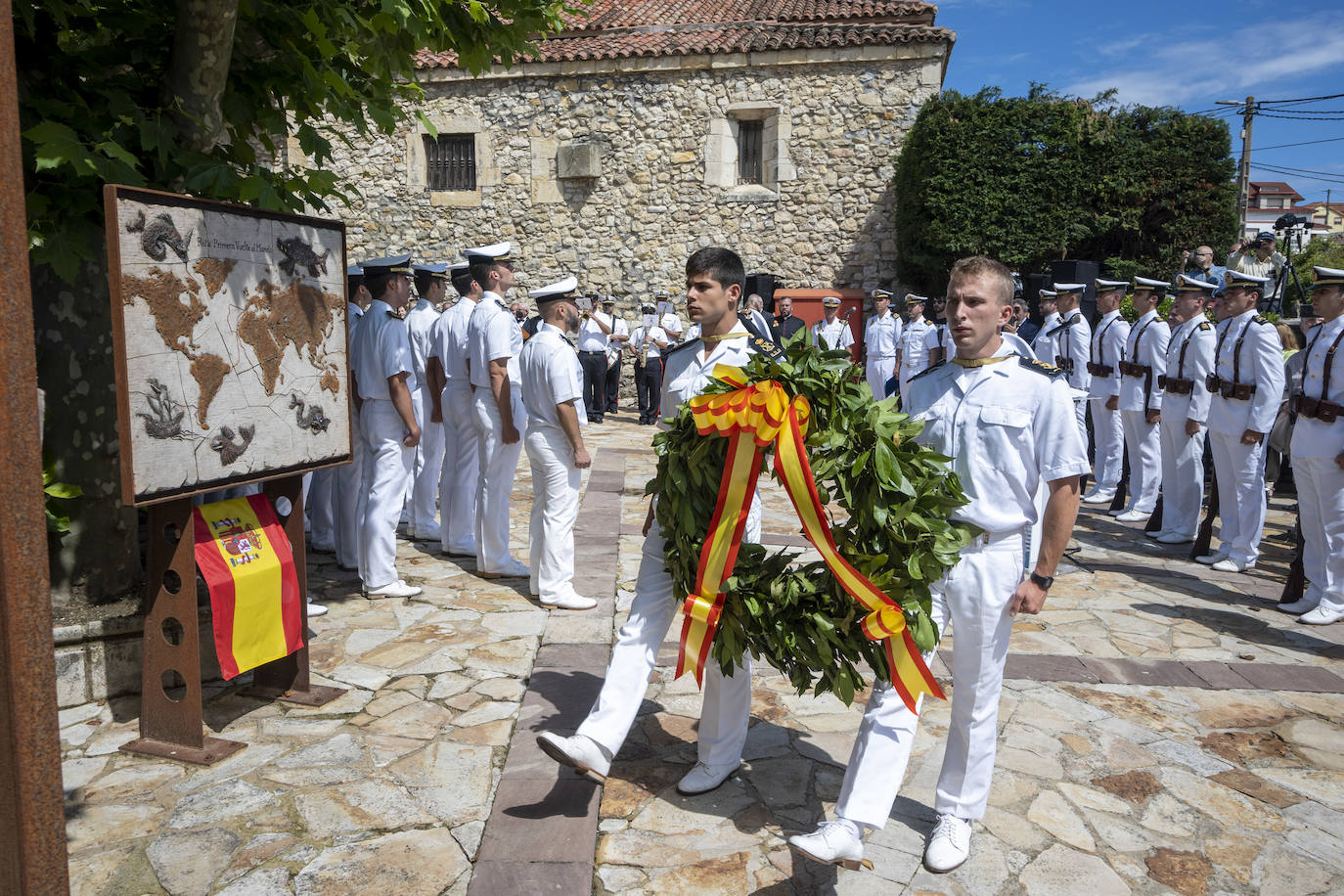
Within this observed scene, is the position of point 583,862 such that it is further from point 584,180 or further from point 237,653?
point 584,180

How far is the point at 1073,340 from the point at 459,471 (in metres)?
7.48

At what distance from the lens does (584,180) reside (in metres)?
21.0

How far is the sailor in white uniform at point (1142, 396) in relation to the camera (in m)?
9.59

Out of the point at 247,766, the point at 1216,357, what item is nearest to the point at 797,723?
the point at 247,766

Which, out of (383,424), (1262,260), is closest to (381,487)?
(383,424)

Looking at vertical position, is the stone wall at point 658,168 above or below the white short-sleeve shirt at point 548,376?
above

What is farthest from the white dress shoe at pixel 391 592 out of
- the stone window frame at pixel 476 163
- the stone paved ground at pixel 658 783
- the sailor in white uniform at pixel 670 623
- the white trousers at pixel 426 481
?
the stone window frame at pixel 476 163

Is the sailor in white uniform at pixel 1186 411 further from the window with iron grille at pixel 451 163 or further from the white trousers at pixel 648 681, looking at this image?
the window with iron grille at pixel 451 163

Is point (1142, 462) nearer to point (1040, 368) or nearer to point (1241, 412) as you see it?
point (1241, 412)

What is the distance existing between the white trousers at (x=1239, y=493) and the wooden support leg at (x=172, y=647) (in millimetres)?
7845

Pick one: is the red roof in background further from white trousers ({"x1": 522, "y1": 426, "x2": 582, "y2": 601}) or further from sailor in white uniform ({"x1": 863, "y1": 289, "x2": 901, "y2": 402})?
white trousers ({"x1": 522, "y1": 426, "x2": 582, "y2": 601})

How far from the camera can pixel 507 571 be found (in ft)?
22.7

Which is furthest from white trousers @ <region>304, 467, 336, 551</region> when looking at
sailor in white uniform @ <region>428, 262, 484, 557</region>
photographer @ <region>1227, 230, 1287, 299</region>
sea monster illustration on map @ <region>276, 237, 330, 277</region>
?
photographer @ <region>1227, 230, 1287, 299</region>

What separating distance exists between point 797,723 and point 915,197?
1623 cm
